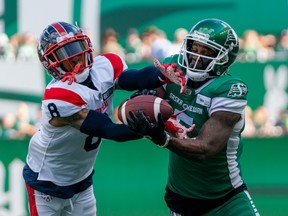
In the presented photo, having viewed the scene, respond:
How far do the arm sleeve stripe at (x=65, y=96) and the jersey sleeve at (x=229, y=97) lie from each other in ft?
2.97

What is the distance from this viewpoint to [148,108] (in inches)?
198

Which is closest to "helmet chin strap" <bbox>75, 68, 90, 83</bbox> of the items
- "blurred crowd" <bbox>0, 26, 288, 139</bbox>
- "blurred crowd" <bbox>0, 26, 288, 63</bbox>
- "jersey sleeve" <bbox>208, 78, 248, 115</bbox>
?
"jersey sleeve" <bbox>208, 78, 248, 115</bbox>

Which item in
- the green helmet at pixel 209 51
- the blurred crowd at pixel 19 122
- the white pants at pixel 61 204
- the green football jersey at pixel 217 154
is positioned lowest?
the blurred crowd at pixel 19 122

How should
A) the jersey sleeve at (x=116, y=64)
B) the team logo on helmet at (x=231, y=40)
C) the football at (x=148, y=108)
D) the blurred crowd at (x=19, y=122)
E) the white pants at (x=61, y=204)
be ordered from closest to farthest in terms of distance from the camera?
the football at (x=148, y=108)
the team logo on helmet at (x=231, y=40)
the jersey sleeve at (x=116, y=64)
the white pants at (x=61, y=204)
the blurred crowd at (x=19, y=122)

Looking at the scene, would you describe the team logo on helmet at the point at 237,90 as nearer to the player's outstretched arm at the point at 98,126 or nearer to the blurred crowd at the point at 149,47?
the player's outstretched arm at the point at 98,126

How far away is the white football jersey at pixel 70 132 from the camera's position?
211 inches

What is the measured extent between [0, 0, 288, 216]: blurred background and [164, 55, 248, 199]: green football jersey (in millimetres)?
2836

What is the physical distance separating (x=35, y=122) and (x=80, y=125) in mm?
7082

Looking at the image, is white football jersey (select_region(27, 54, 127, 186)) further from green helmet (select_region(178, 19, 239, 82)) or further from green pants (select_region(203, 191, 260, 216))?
green pants (select_region(203, 191, 260, 216))

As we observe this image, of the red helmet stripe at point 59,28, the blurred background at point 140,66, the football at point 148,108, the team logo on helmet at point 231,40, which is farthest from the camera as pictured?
the blurred background at point 140,66

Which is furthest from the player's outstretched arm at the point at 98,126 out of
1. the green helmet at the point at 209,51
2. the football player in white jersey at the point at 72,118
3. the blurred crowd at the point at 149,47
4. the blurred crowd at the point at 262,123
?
the blurred crowd at the point at 149,47

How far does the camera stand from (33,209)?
6098 mm

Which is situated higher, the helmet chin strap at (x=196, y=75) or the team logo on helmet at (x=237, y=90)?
the helmet chin strap at (x=196, y=75)

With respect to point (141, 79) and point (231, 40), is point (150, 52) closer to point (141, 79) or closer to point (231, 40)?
point (141, 79)
